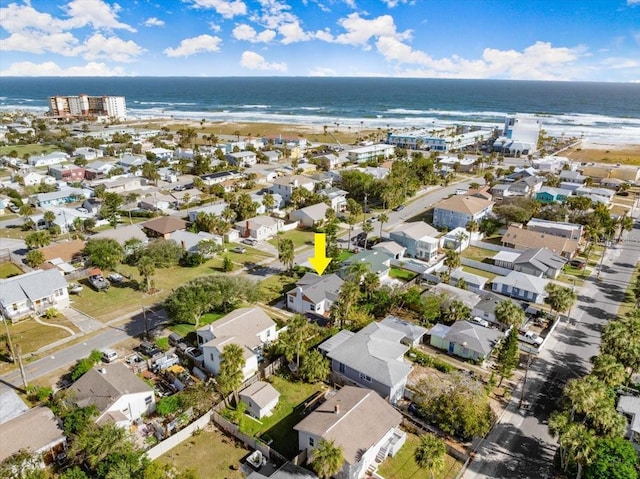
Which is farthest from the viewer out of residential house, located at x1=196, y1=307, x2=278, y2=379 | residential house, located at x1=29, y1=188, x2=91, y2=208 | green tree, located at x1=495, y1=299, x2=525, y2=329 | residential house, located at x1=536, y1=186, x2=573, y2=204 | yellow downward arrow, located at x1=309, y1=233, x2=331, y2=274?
residential house, located at x1=536, y1=186, x2=573, y2=204

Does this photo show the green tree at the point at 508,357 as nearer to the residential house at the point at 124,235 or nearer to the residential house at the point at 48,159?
the residential house at the point at 124,235

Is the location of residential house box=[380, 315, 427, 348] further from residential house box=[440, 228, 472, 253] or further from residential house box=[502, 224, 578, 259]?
residential house box=[502, 224, 578, 259]

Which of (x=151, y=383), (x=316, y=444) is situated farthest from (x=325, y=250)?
(x=316, y=444)

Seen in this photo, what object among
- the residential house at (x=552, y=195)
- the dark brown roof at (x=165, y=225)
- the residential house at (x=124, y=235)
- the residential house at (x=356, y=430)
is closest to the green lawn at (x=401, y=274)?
the residential house at (x=356, y=430)

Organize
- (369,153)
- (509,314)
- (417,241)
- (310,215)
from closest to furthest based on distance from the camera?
(509,314) → (417,241) → (310,215) → (369,153)

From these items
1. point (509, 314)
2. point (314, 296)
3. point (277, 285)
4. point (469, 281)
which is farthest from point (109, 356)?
point (469, 281)

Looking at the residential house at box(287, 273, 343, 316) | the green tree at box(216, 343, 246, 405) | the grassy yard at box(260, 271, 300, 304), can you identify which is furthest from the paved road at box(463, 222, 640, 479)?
the grassy yard at box(260, 271, 300, 304)

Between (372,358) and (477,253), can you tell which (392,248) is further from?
(372,358)
